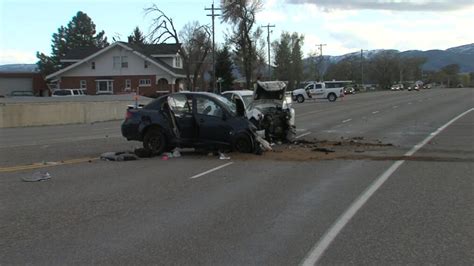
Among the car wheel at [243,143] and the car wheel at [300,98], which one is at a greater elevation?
the car wheel at [300,98]

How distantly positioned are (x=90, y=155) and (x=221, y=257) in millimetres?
9925

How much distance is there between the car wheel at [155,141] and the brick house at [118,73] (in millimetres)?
56294

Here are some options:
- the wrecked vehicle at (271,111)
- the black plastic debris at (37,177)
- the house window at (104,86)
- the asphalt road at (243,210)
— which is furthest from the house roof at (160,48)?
the black plastic debris at (37,177)

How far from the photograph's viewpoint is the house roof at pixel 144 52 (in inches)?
2776

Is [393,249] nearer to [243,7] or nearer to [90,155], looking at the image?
[90,155]

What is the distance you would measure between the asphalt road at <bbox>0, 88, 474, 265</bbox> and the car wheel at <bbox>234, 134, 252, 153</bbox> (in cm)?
41

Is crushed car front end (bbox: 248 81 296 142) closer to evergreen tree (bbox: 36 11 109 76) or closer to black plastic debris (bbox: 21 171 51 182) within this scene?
black plastic debris (bbox: 21 171 51 182)

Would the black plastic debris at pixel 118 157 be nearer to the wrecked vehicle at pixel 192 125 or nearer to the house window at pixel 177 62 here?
the wrecked vehicle at pixel 192 125

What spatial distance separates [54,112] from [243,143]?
1957cm

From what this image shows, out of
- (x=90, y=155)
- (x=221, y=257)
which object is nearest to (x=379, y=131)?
(x=90, y=155)

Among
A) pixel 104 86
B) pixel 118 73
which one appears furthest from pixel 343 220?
pixel 104 86

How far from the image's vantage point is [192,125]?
14531 millimetres

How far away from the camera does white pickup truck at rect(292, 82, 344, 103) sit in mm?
60719

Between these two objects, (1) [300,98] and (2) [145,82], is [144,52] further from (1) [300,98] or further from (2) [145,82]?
(1) [300,98]
